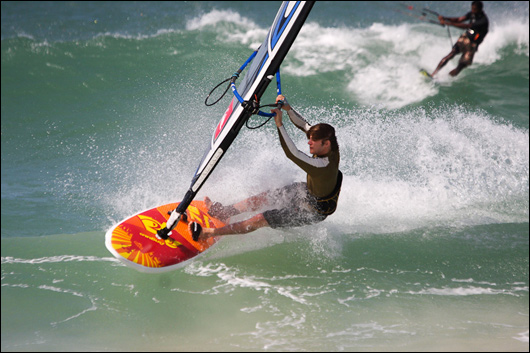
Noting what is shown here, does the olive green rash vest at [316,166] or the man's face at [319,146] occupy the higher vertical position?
the man's face at [319,146]

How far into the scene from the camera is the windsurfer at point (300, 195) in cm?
354

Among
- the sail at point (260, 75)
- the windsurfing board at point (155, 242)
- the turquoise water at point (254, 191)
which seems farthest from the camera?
the windsurfing board at point (155, 242)

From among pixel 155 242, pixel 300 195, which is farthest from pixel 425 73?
pixel 155 242

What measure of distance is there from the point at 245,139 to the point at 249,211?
5.06 ft

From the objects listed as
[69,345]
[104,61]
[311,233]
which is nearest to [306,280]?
[311,233]

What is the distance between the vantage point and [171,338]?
10.5ft

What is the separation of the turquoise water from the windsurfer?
0.31 meters

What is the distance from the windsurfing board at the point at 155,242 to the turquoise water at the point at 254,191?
138 millimetres

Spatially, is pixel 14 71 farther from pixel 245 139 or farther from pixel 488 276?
pixel 488 276

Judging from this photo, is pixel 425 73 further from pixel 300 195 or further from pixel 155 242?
pixel 155 242

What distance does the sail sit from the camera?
309 centimetres

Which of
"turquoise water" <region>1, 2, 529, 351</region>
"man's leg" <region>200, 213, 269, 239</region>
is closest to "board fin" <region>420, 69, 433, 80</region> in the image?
"turquoise water" <region>1, 2, 529, 351</region>

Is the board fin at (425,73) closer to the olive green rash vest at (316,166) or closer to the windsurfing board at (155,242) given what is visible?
the olive green rash vest at (316,166)

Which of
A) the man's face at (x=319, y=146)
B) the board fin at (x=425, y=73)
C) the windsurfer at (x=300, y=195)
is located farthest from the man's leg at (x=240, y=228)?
the board fin at (x=425, y=73)
